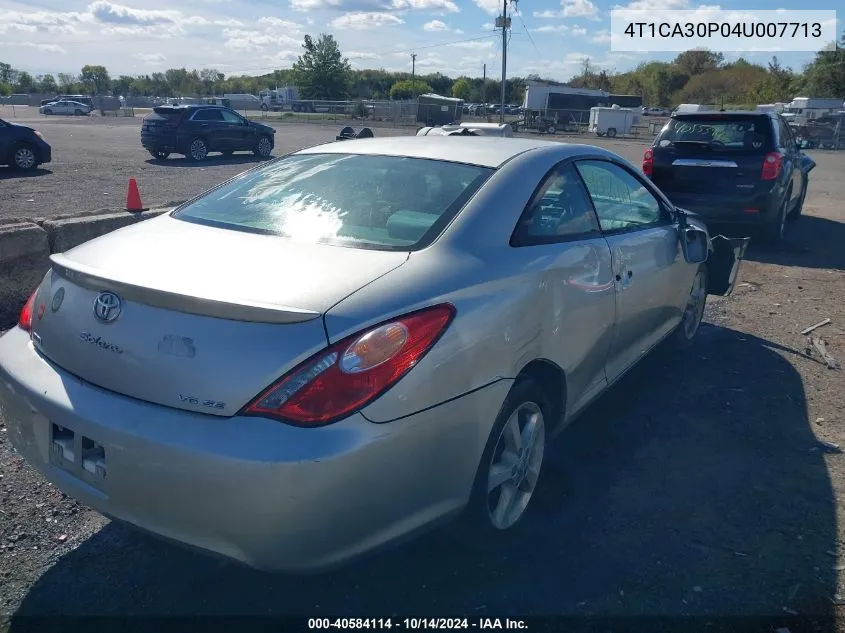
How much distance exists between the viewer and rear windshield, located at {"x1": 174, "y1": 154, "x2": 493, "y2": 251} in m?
2.79

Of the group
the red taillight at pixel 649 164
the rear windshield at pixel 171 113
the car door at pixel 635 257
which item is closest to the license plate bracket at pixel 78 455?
the car door at pixel 635 257

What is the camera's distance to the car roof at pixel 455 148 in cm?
329

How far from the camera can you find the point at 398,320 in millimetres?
2229

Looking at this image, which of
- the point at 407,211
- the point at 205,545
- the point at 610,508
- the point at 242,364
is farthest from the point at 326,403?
the point at 610,508

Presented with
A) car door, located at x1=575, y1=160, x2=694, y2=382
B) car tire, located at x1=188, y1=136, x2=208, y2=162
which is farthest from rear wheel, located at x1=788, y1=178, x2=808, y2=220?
car tire, located at x1=188, y1=136, x2=208, y2=162

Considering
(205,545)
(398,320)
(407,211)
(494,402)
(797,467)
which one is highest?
(407,211)

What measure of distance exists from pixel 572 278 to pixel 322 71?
8242 centimetres

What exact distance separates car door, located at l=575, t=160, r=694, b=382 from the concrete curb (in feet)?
13.4

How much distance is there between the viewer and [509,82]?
98250mm

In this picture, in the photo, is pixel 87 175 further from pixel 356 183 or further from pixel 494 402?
pixel 494 402

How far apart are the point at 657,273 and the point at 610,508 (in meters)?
1.54

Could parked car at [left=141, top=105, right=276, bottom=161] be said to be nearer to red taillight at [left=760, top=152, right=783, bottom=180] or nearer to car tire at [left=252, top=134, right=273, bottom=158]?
car tire at [left=252, top=134, right=273, bottom=158]

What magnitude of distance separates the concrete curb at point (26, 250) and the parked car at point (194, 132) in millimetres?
15619

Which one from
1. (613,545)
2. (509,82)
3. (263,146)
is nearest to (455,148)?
(613,545)
